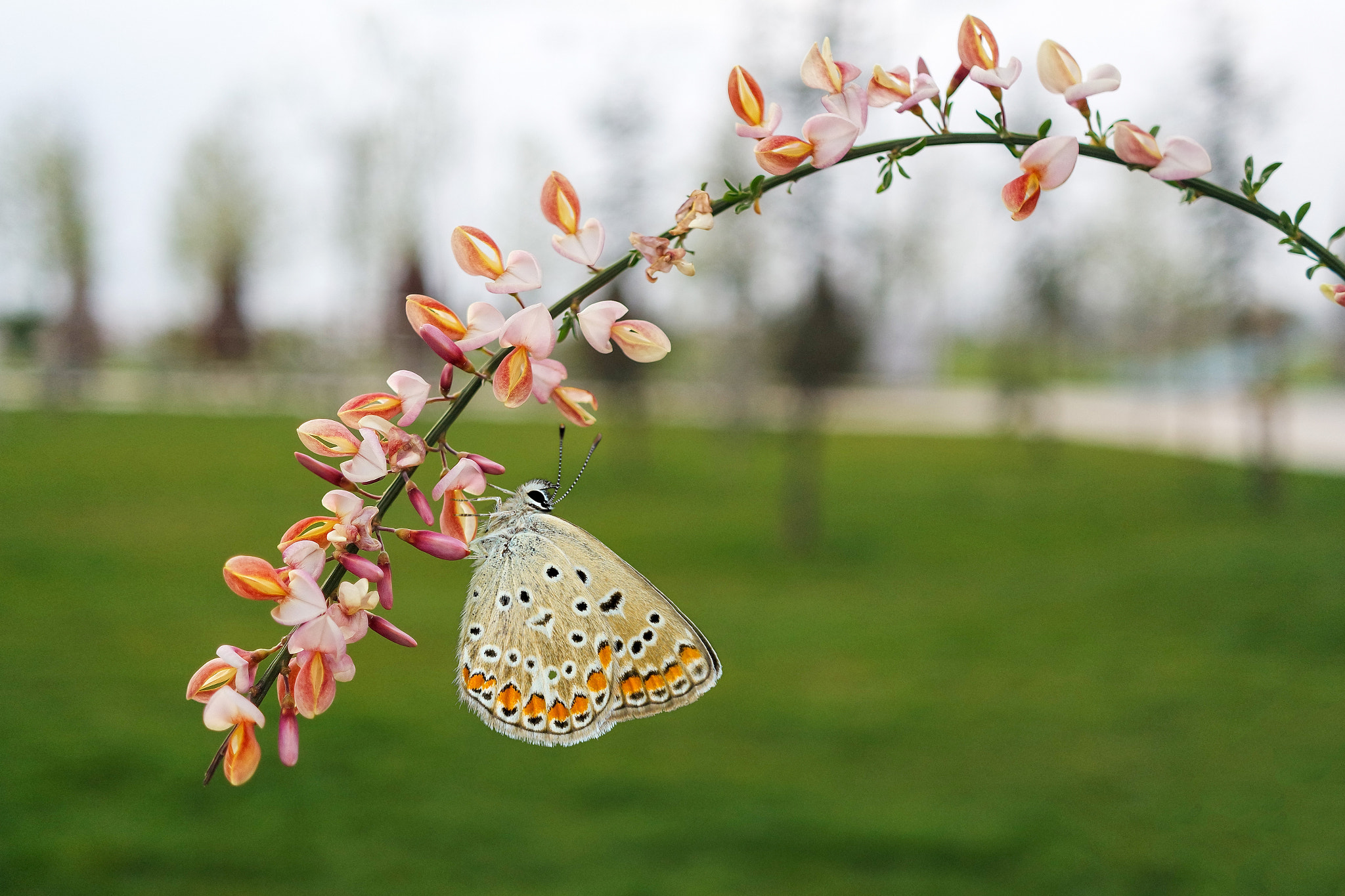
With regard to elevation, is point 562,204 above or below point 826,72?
below

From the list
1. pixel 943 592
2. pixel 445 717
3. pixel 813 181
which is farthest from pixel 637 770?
pixel 813 181

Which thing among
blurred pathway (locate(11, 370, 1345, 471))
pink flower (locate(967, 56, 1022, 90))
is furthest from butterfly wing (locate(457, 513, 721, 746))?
blurred pathway (locate(11, 370, 1345, 471))

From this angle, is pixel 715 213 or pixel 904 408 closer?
pixel 715 213

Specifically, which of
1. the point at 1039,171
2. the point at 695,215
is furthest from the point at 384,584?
the point at 1039,171

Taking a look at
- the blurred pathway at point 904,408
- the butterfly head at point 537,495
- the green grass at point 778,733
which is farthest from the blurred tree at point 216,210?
the butterfly head at point 537,495

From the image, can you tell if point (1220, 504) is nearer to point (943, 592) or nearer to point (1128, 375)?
point (943, 592)

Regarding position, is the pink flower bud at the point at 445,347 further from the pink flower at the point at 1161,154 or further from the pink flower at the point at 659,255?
the pink flower at the point at 1161,154

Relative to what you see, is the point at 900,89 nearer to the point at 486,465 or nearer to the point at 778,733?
the point at 486,465
